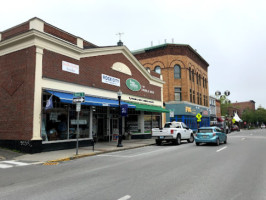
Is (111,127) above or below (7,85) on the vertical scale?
below

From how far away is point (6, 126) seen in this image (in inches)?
549

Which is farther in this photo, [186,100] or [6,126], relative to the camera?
[186,100]

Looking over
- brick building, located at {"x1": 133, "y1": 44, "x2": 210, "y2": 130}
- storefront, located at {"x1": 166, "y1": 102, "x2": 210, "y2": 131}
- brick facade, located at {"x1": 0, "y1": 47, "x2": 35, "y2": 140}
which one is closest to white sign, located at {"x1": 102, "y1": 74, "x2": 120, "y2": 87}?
brick facade, located at {"x1": 0, "y1": 47, "x2": 35, "y2": 140}

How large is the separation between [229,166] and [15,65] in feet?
43.6

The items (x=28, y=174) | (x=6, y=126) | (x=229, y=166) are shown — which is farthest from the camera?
(x=6, y=126)

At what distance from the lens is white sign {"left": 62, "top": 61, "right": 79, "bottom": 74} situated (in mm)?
15323

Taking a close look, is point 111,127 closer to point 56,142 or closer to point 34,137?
point 56,142

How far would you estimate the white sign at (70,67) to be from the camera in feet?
50.3

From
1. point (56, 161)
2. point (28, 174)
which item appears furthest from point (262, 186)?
point (56, 161)

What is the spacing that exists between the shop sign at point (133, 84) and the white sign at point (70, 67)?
6.48 meters

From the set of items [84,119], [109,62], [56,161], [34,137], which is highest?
[109,62]

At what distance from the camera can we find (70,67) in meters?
15.8

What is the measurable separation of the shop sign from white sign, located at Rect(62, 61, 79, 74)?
21.3 ft

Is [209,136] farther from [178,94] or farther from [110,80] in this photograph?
[178,94]
